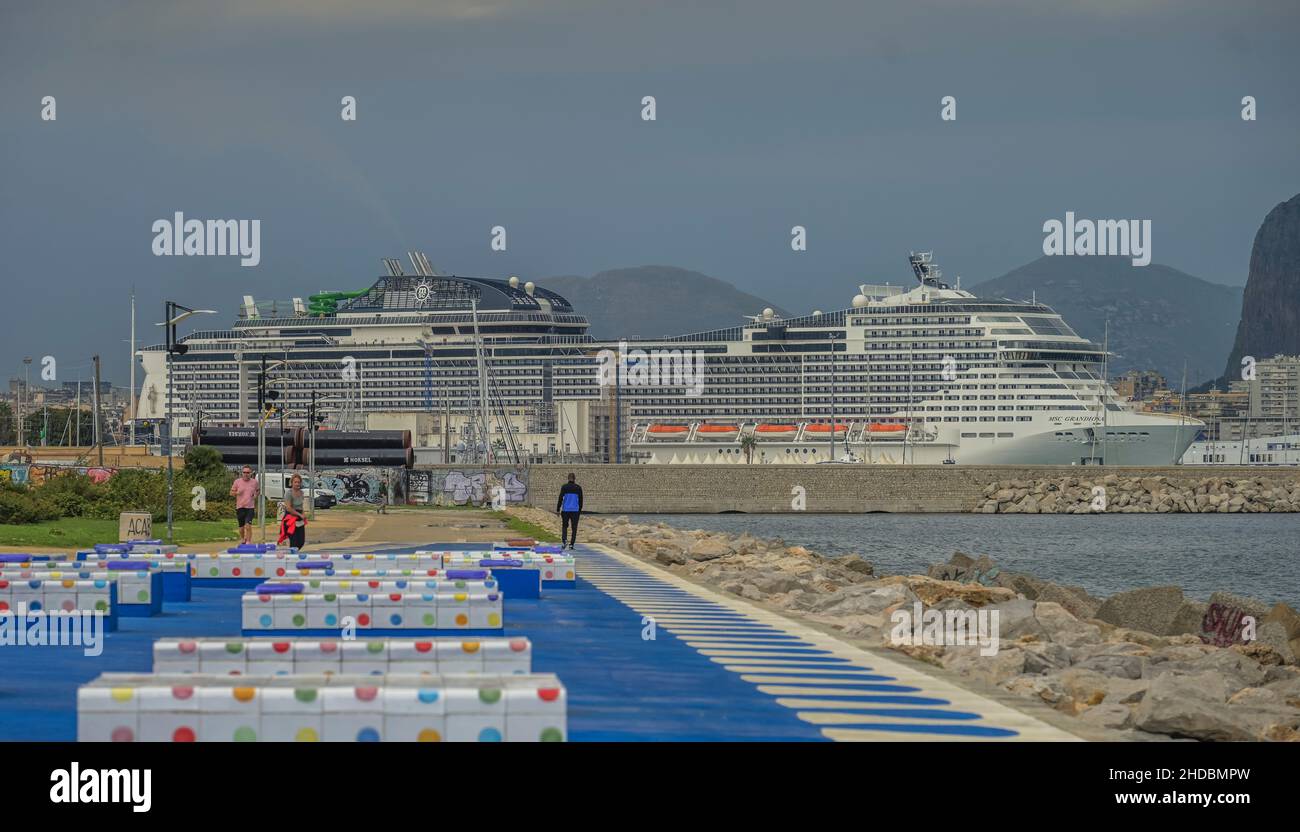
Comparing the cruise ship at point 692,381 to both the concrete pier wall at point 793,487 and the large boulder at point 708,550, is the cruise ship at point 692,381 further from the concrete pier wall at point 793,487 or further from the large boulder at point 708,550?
the large boulder at point 708,550

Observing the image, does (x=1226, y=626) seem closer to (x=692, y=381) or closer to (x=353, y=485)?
(x=353, y=485)

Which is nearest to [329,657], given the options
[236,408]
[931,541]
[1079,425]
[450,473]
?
[931,541]

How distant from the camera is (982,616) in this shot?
1720cm

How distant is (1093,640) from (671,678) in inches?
288

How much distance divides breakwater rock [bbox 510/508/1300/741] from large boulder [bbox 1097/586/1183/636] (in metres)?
0.02

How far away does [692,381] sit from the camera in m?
100

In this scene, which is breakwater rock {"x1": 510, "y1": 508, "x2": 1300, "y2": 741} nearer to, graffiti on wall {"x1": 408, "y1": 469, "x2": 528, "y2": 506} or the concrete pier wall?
graffiti on wall {"x1": 408, "y1": 469, "x2": 528, "y2": 506}

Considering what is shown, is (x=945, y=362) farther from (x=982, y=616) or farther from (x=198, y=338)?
(x=982, y=616)

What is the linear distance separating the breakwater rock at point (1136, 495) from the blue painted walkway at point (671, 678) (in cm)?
6261

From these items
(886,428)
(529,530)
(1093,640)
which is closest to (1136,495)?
(886,428)

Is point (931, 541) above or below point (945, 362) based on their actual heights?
below

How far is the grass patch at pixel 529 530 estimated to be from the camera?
31325mm

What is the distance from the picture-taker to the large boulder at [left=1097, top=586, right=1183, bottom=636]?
2180 cm
